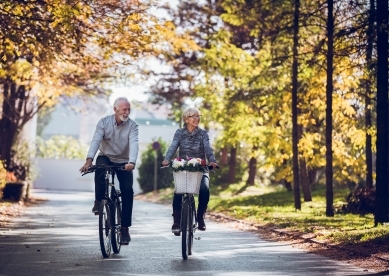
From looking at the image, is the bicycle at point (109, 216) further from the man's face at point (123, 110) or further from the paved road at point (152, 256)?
the man's face at point (123, 110)

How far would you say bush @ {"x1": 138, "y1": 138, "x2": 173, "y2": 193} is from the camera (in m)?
47.0

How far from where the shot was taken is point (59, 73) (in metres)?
22.5

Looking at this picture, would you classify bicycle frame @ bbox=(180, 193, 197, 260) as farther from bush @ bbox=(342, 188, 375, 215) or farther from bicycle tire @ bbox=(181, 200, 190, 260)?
bush @ bbox=(342, 188, 375, 215)

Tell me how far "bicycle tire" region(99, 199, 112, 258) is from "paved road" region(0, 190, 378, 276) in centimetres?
15

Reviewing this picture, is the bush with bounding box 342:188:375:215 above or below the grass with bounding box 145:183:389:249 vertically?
above

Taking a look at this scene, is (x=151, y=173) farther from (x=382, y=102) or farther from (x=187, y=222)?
(x=187, y=222)

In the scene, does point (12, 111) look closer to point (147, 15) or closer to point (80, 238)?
point (147, 15)

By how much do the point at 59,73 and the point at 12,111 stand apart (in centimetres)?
926

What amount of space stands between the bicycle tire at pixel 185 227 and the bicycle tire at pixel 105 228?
1.00m

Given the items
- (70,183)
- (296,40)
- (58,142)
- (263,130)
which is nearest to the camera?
(296,40)

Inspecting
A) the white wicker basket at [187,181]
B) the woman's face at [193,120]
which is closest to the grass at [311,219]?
the white wicker basket at [187,181]

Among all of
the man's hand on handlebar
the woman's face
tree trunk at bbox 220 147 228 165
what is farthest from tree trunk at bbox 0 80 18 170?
the man's hand on handlebar

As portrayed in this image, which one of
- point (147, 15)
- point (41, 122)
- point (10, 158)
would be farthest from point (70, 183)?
point (147, 15)

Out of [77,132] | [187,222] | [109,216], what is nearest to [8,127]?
[109,216]
